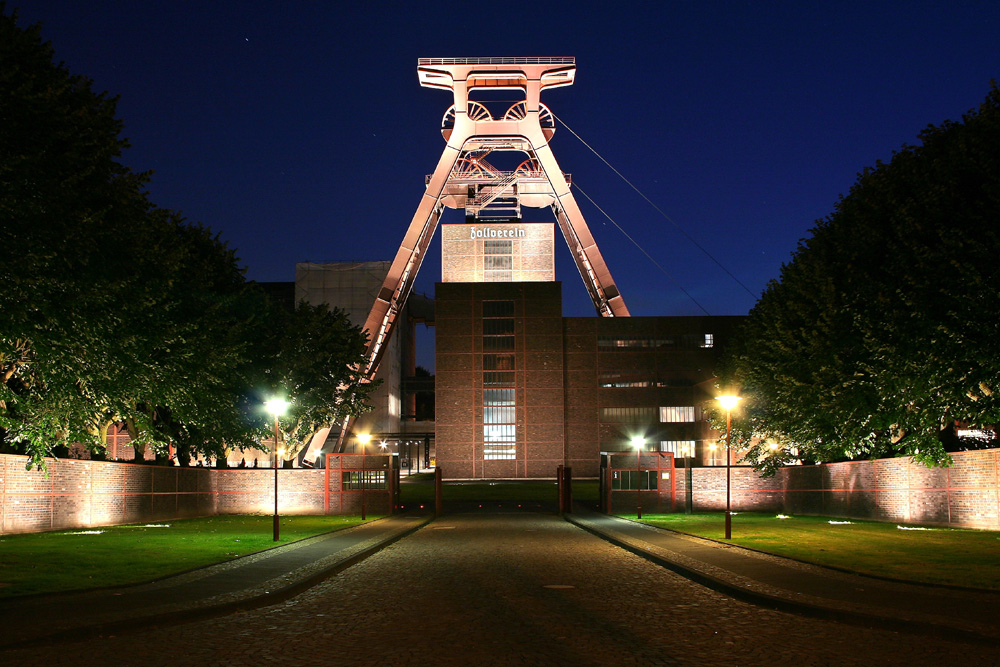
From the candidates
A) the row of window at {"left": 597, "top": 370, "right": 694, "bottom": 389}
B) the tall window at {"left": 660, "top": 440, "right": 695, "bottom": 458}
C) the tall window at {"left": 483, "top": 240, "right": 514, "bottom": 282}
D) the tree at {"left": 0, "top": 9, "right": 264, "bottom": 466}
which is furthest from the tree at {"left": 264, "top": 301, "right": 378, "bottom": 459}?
the tall window at {"left": 483, "top": 240, "right": 514, "bottom": 282}

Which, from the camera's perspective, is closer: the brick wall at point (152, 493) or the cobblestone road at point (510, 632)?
the cobblestone road at point (510, 632)

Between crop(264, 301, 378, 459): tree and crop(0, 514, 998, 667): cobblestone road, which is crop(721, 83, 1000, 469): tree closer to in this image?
crop(0, 514, 998, 667): cobblestone road

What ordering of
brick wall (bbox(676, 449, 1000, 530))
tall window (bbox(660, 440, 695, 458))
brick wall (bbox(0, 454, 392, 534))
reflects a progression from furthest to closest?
tall window (bbox(660, 440, 695, 458)) → brick wall (bbox(676, 449, 1000, 530)) → brick wall (bbox(0, 454, 392, 534))

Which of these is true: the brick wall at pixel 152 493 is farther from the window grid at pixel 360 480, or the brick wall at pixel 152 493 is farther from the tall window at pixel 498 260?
the tall window at pixel 498 260

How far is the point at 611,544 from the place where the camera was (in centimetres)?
2453

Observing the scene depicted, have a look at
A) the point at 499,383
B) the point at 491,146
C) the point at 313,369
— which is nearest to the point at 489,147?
the point at 491,146

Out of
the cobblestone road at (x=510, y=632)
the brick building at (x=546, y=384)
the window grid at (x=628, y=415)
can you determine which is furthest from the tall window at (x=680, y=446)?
the cobblestone road at (x=510, y=632)

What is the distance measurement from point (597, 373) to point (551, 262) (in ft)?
79.3

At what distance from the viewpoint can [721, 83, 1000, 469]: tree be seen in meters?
24.5

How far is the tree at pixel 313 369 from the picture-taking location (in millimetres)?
47250

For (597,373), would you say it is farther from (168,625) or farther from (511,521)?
(168,625)

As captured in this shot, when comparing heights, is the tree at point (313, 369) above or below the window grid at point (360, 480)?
above

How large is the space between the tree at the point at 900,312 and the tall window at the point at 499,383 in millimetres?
50910

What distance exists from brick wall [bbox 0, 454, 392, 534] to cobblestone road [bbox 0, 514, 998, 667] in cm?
1418
